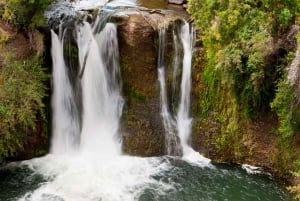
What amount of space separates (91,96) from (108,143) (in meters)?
1.36

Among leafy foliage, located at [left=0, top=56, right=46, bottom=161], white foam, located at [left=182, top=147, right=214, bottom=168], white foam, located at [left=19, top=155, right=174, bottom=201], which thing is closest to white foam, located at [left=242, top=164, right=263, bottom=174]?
white foam, located at [left=182, top=147, right=214, bottom=168]

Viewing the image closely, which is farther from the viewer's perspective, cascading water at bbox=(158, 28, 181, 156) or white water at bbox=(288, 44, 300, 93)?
cascading water at bbox=(158, 28, 181, 156)

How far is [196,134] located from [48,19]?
16.4 ft

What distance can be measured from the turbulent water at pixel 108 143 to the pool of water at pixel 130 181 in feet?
0.07

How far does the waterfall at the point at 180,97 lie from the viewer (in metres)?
11.9

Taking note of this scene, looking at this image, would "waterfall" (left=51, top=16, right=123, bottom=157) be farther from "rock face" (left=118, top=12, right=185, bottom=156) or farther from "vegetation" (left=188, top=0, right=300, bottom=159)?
"vegetation" (left=188, top=0, right=300, bottom=159)

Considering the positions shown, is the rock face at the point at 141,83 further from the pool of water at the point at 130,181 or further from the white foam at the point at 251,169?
the white foam at the point at 251,169

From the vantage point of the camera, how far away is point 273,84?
34.7 feet

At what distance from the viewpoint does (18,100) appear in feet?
34.2

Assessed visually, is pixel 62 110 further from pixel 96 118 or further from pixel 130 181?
pixel 130 181

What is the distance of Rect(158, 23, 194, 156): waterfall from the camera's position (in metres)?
11.9

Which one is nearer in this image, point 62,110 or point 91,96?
point 62,110

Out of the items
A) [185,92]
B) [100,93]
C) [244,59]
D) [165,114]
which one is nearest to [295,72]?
[244,59]

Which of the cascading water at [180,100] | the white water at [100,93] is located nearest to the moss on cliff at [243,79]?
the cascading water at [180,100]
